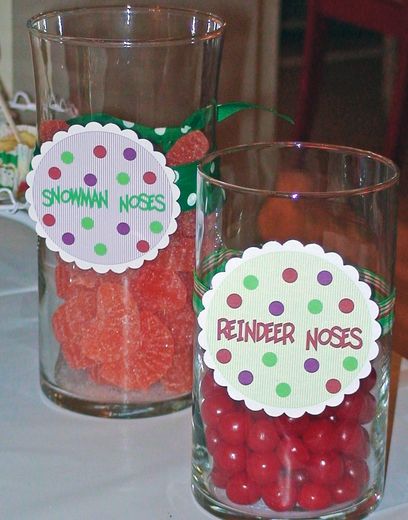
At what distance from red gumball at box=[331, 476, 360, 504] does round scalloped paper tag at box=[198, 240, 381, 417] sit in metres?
0.05

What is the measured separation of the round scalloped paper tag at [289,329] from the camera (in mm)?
550

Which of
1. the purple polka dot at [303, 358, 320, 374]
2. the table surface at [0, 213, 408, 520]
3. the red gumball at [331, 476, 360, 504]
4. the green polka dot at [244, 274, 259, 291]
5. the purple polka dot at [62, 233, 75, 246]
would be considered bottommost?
the table surface at [0, 213, 408, 520]

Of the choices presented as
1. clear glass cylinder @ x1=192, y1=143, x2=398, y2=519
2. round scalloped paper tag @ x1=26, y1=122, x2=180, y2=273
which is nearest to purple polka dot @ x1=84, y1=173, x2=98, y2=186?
round scalloped paper tag @ x1=26, y1=122, x2=180, y2=273

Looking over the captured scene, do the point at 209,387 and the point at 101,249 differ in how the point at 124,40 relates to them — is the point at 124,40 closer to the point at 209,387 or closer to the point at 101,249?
the point at 101,249

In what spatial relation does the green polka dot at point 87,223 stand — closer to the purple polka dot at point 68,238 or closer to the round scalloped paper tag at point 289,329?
the purple polka dot at point 68,238

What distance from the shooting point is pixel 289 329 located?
0.56 m

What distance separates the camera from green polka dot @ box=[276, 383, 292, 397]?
22.3 inches

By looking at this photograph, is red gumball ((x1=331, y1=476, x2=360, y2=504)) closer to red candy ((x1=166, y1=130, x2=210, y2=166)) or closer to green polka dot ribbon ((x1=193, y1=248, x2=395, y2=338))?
green polka dot ribbon ((x1=193, y1=248, x2=395, y2=338))

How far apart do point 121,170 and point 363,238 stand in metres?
0.19

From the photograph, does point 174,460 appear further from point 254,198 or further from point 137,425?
point 254,198


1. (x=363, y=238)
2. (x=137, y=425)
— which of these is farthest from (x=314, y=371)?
(x=137, y=425)

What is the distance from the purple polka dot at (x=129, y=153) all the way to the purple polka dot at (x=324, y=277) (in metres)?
0.19

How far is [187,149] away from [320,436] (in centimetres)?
23

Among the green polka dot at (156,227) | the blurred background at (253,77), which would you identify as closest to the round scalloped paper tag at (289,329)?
the green polka dot at (156,227)
